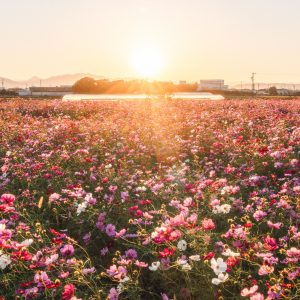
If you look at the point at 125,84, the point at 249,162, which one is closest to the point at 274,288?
the point at 249,162

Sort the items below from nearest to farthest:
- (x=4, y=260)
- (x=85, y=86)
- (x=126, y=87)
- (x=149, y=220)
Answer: (x=4, y=260), (x=149, y=220), (x=85, y=86), (x=126, y=87)

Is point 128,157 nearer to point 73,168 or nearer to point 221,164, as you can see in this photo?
point 73,168

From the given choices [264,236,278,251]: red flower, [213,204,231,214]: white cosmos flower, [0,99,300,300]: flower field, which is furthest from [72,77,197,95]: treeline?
[264,236,278,251]: red flower

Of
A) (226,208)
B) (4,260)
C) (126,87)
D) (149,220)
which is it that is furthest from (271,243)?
(126,87)

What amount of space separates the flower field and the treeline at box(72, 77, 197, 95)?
53162 mm

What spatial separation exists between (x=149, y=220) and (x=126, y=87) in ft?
205

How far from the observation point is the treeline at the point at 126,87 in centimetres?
6303

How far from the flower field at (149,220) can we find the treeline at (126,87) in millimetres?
53162

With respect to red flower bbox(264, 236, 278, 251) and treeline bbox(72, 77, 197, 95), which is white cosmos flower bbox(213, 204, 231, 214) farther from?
treeline bbox(72, 77, 197, 95)

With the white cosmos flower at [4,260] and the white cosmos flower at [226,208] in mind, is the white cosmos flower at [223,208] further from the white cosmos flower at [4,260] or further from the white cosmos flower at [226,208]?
the white cosmos flower at [4,260]

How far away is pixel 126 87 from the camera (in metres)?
65.4

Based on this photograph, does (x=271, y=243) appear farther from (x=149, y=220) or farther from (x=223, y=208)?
(x=149, y=220)

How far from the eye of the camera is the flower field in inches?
115

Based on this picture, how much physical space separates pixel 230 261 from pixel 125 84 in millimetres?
64070
